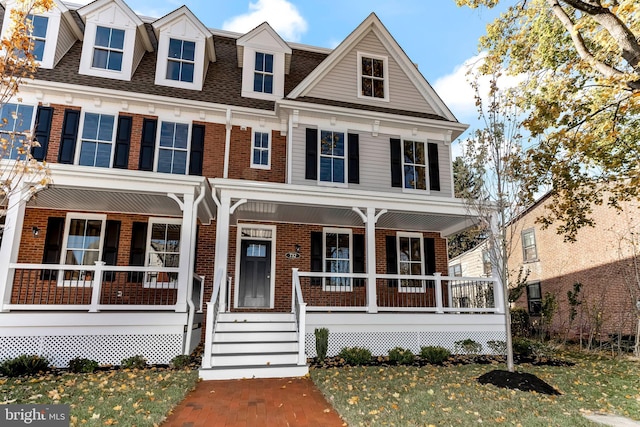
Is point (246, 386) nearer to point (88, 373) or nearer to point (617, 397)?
point (88, 373)

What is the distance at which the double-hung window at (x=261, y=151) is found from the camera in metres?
11.6

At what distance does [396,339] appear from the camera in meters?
9.24

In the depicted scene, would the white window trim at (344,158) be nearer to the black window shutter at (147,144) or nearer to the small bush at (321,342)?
the small bush at (321,342)

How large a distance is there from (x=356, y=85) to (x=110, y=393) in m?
10.3

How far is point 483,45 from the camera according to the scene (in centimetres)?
1190

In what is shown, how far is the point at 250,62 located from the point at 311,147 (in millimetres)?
3558

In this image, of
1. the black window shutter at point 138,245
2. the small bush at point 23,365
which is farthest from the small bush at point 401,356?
the small bush at point 23,365

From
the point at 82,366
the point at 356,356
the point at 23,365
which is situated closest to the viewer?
the point at 23,365

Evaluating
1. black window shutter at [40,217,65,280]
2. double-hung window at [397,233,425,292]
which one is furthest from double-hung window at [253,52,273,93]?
black window shutter at [40,217,65,280]

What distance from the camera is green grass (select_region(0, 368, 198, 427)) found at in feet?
15.0

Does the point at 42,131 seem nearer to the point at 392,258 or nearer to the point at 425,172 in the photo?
the point at 392,258

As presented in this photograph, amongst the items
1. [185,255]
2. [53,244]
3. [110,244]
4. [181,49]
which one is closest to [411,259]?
[185,255]

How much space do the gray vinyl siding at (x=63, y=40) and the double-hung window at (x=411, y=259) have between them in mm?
11150

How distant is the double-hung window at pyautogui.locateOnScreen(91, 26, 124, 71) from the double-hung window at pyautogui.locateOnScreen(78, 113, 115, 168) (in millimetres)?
1684
